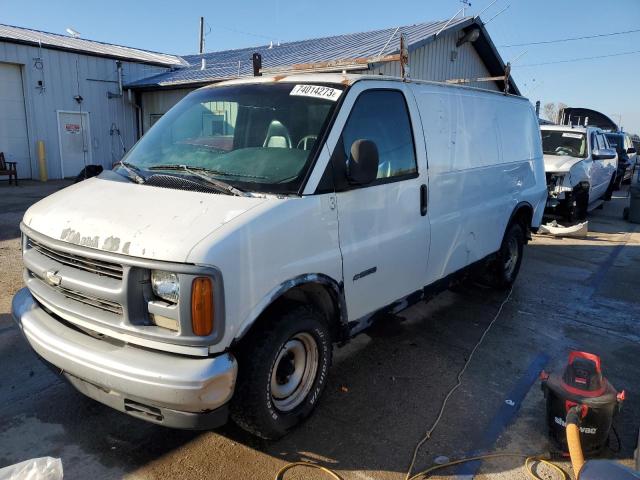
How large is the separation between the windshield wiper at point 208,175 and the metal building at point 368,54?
10.2 m

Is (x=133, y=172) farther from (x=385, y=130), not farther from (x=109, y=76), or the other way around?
(x=109, y=76)

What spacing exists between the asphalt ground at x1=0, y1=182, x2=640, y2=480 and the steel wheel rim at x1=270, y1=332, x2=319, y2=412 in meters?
0.27

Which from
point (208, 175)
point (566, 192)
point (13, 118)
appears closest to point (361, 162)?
point (208, 175)

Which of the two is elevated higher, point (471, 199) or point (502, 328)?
point (471, 199)

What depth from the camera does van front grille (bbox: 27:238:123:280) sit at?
2613 mm

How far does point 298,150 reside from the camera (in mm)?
3256

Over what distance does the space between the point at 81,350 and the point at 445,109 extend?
11.4ft

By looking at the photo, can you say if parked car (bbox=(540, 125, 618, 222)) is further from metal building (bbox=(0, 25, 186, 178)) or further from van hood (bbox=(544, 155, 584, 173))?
metal building (bbox=(0, 25, 186, 178))

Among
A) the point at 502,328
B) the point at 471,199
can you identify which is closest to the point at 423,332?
the point at 502,328

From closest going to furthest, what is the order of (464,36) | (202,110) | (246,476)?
(246,476)
(202,110)
(464,36)

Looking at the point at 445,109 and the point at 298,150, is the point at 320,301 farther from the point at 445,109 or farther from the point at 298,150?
the point at 445,109

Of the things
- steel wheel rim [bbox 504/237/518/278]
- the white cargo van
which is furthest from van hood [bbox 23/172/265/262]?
steel wheel rim [bbox 504/237/518/278]

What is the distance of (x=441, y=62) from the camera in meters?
16.1

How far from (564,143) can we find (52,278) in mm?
11915
